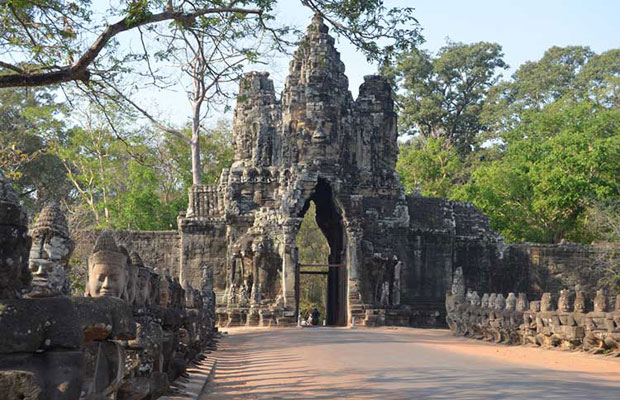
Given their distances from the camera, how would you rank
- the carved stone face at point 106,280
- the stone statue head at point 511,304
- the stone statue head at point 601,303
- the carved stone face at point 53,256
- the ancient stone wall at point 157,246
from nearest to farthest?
the carved stone face at point 53,256, the carved stone face at point 106,280, the stone statue head at point 601,303, the stone statue head at point 511,304, the ancient stone wall at point 157,246

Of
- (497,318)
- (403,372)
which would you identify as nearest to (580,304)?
(497,318)

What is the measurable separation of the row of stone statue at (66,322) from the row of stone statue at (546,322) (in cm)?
883

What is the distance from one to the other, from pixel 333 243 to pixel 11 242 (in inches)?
1074

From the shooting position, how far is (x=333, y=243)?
31.0m

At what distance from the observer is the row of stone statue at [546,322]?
14844mm

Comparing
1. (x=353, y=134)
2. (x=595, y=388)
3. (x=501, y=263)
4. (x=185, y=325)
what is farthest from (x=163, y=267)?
(x=595, y=388)

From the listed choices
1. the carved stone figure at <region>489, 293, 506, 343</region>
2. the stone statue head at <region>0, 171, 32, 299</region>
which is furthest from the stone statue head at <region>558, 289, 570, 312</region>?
the stone statue head at <region>0, 171, 32, 299</region>

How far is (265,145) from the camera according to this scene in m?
30.1

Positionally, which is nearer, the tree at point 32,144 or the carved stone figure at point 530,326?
the carved stone figure at point 530,326

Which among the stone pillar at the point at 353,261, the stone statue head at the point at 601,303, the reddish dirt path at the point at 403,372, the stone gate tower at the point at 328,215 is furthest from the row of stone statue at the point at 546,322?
the stone gate tower at the point at 328,215

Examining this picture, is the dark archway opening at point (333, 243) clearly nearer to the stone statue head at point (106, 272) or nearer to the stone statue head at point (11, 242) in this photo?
the stone statue head at point (106, 272)

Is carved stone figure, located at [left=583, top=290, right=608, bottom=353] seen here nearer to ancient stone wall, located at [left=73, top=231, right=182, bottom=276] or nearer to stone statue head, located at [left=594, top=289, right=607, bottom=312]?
stone statue head, located at [left=594, top=289, right=607, bottom=312]

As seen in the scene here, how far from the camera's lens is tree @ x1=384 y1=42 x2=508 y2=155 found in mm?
53688

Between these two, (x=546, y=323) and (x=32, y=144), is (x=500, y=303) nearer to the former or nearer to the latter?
(x=546, y=323)
